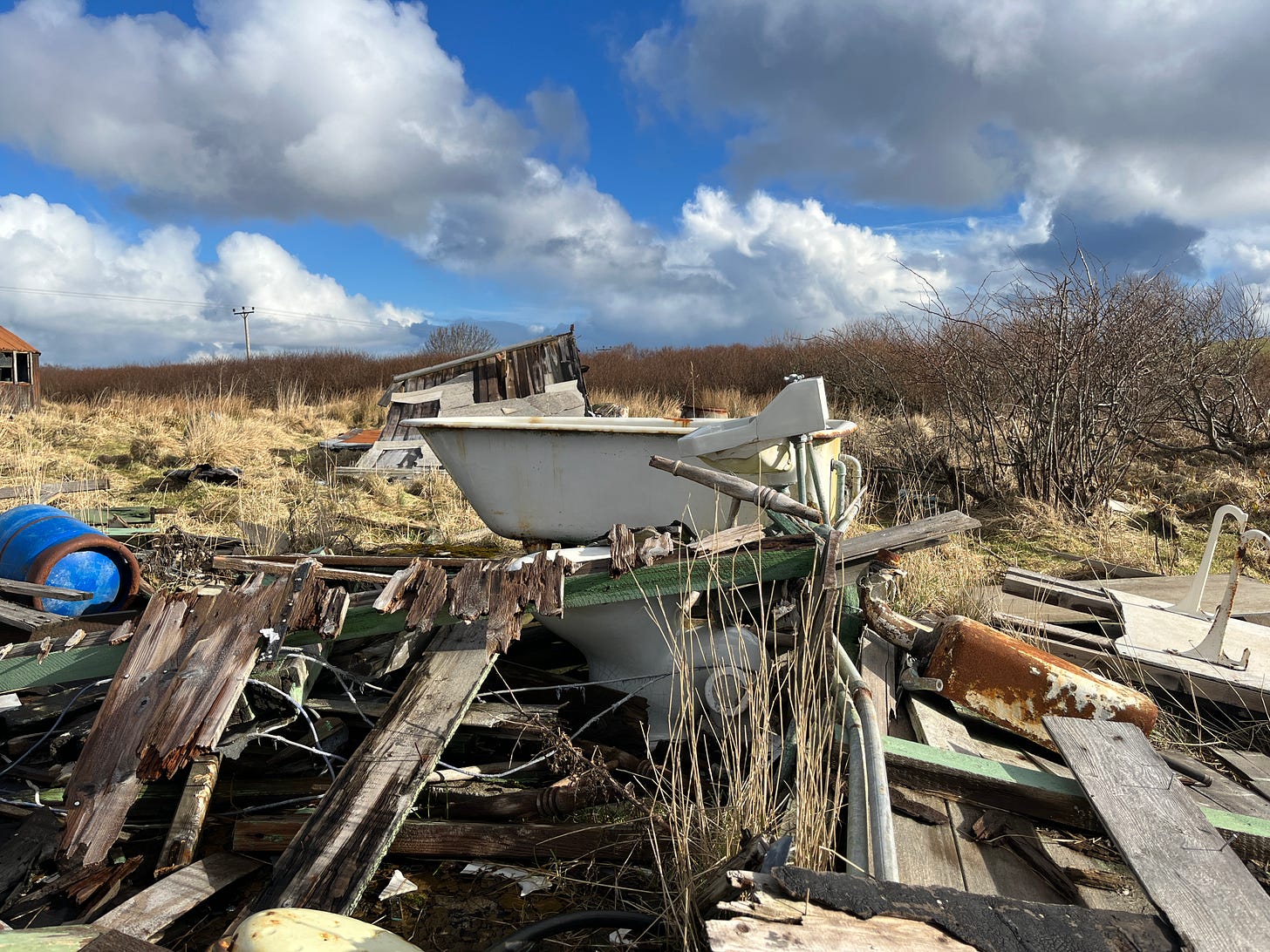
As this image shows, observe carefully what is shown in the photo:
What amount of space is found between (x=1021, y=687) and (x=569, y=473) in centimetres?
333

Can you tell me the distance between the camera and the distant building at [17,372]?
19.6m

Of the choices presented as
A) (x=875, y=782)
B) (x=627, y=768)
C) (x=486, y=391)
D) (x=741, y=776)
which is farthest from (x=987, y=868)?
(x=486, y=391)

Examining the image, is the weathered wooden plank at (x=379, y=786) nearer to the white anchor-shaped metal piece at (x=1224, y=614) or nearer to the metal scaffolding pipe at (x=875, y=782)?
the metal scaffolding pipe at (x=875, y=782)

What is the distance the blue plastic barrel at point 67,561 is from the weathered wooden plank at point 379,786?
3.15 metres

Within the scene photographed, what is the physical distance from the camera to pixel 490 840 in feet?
9.36

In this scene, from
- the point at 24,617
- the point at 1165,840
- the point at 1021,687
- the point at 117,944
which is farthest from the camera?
the point at 24,617

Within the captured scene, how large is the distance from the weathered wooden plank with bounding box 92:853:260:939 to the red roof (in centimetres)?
2187

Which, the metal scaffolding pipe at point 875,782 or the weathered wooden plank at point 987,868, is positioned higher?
the metal scaffolding pipe at point 875,782

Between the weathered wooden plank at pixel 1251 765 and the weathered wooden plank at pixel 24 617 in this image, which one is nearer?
the weathered wooden plank at pixel 1251 765

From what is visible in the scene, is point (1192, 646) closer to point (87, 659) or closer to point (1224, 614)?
point (1224, 614)

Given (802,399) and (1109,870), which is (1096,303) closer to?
(802,399)

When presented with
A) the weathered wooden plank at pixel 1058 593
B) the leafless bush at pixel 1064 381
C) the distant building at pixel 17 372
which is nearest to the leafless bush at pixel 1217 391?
the leafless bush at pixel 1064 381

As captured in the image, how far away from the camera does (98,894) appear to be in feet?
8.53

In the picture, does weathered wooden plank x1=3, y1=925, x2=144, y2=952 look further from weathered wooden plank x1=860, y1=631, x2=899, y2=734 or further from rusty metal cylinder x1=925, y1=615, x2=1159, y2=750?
rusty metal cylinder x1=925, y1=615, x2=1159, y2=750
